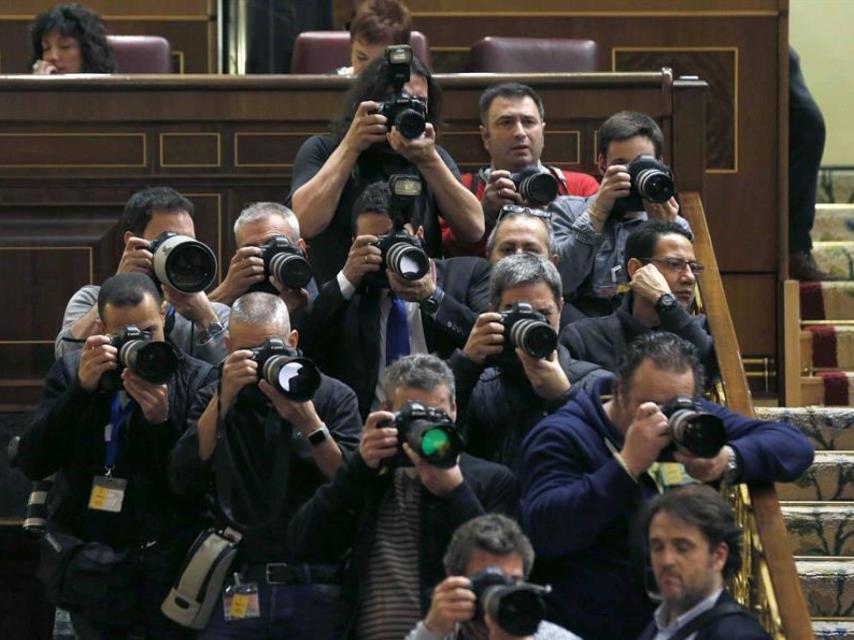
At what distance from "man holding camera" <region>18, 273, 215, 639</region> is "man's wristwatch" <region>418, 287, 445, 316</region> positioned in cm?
57

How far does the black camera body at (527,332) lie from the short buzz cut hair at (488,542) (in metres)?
0.69

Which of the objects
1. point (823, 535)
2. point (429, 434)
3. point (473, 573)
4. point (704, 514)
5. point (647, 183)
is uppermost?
point (647, 183)

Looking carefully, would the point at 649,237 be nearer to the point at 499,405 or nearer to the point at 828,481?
the point at 499,405

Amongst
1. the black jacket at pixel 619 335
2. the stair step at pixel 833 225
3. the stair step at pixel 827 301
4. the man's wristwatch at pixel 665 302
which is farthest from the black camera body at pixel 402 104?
the stair step at pixel 833 225

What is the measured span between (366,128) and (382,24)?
757mm

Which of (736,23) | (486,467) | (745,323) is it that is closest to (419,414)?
(486,467)

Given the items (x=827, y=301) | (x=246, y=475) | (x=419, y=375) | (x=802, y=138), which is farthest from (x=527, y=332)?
(x=802, y=138)

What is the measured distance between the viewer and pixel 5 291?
249 inches

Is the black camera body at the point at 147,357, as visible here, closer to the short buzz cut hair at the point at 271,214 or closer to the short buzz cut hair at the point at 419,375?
the short buzz cut hair at the point at 419,375

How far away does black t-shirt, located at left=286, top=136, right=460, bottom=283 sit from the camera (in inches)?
212

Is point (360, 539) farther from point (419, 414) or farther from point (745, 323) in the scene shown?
point (745, 323)

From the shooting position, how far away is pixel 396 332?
5.07 metres

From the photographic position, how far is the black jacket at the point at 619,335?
507 centimetres

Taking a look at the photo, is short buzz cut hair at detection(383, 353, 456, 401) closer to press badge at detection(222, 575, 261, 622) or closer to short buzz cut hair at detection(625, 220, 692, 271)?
press badge at detection(222, 575, 261, 622)
